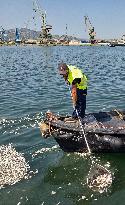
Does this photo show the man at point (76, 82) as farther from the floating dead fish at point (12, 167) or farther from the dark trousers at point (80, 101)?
the floating dead fish at point (12, 167)

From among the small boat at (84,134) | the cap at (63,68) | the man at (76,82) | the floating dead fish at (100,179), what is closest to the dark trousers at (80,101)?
the man at (76,82)

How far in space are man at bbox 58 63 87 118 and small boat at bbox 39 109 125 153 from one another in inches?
25.6

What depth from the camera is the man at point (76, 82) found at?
47.1 ft

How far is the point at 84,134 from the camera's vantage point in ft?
47.7

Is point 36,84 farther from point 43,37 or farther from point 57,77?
point 43,37

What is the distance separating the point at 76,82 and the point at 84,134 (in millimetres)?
2025

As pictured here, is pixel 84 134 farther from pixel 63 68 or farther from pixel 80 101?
pixel 63 68

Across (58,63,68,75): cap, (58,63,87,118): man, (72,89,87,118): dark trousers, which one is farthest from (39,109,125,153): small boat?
(58,63,68,75): cap

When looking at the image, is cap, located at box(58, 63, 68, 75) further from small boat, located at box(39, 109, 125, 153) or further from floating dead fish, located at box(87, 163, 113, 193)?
floating dead fish, located at box(87, 163, 113, 193)

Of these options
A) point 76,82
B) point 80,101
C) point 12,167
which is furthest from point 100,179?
point 76,82

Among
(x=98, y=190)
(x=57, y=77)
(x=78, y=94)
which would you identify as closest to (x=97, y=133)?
(x=78, y=94)

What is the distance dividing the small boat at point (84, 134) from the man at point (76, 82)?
25.6 inches

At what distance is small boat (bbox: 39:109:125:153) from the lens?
1475cm

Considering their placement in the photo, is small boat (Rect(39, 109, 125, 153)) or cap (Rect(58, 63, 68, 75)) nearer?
cap (Rect(58, 63, 68, 75))
